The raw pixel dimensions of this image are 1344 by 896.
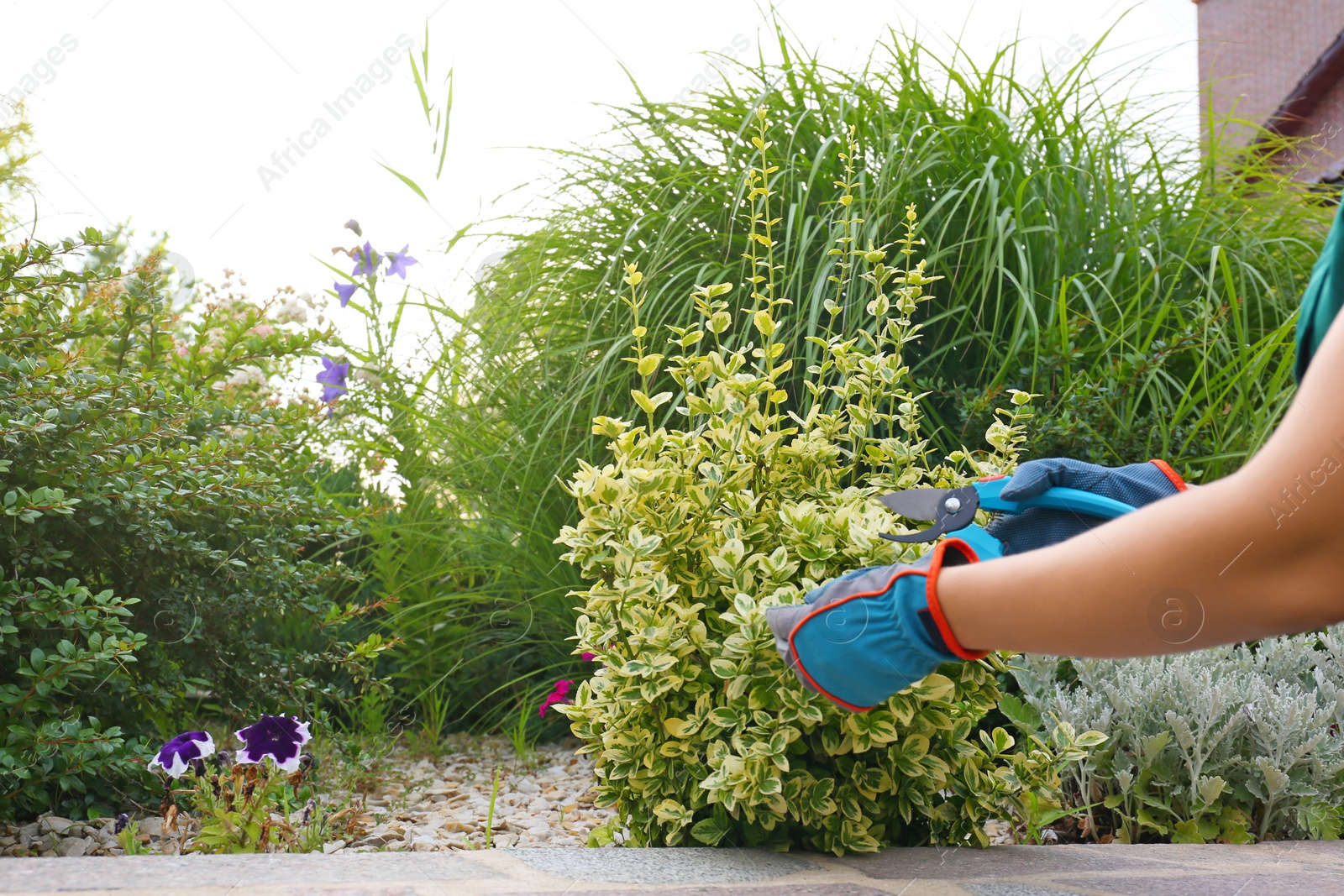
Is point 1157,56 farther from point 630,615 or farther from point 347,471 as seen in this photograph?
point 347,471

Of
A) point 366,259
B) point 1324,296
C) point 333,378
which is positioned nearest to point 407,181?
point 366,259

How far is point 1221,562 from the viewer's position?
2.28ft

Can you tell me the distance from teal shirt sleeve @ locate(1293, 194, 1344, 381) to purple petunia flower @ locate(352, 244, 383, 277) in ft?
9.99

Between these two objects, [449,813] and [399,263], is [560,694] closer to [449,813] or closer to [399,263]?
[449,813]

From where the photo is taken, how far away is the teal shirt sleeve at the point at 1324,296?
2.48 feet

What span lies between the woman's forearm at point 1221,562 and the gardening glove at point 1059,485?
0.36 m

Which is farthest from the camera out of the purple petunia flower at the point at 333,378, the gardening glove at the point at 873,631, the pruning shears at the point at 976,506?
the purple petunia flower at the point at 333,378

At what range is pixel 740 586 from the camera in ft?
4.56

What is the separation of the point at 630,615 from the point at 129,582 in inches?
58.6

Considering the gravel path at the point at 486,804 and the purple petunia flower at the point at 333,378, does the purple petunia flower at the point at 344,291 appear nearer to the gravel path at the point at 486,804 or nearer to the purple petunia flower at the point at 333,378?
the purple petunia flower at the point at 333,378

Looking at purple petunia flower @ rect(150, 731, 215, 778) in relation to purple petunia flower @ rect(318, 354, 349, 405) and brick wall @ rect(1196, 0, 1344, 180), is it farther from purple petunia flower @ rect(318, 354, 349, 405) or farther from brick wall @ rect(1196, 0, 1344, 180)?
brick wall @ rect(1196, 0, 1344, 180)

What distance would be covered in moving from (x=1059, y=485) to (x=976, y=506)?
107 mm

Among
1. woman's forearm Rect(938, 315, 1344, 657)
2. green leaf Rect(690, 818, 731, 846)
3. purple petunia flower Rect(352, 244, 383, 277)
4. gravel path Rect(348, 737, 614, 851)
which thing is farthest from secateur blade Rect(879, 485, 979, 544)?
purple petunia flower Rect(352, 244, 383, 277)

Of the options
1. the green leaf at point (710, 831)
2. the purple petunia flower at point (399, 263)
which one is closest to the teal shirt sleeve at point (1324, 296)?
the green leaf at point (710, 831)
